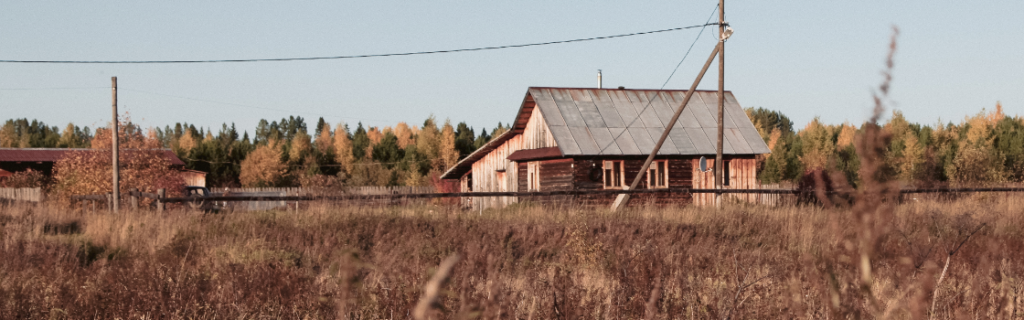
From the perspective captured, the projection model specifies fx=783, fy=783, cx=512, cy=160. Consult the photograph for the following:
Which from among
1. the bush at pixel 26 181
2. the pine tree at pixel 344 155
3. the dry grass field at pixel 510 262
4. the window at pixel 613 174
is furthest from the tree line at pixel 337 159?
the dry grass field at pixel 510 262

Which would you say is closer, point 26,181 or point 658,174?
point 658,174

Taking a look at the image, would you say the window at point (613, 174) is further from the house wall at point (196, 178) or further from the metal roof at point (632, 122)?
the house wall at point (196, 178)

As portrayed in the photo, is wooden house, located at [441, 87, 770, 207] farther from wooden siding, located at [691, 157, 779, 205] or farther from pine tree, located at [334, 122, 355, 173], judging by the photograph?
pine tree, located at [334, 122, 355, 173]

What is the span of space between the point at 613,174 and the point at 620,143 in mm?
1047

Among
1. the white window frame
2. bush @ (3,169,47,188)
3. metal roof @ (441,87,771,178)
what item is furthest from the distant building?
the white window frame

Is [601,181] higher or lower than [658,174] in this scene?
lower

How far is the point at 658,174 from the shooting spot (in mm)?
26297

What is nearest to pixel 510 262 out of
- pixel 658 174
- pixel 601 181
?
pixel 601 181

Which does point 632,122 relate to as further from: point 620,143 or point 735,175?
point 735,175

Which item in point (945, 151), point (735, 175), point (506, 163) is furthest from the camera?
point (945, 151)

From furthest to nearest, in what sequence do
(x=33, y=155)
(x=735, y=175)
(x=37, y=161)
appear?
(x=33, y=155)
(x=37, y=161)
(x=735, y=175)

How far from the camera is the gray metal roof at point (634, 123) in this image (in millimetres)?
25391

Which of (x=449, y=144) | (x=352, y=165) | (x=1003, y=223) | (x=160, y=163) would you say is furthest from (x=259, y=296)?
(x=352, y=165)

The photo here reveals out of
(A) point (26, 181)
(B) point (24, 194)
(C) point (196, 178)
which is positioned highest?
(A) point (26, 181)
